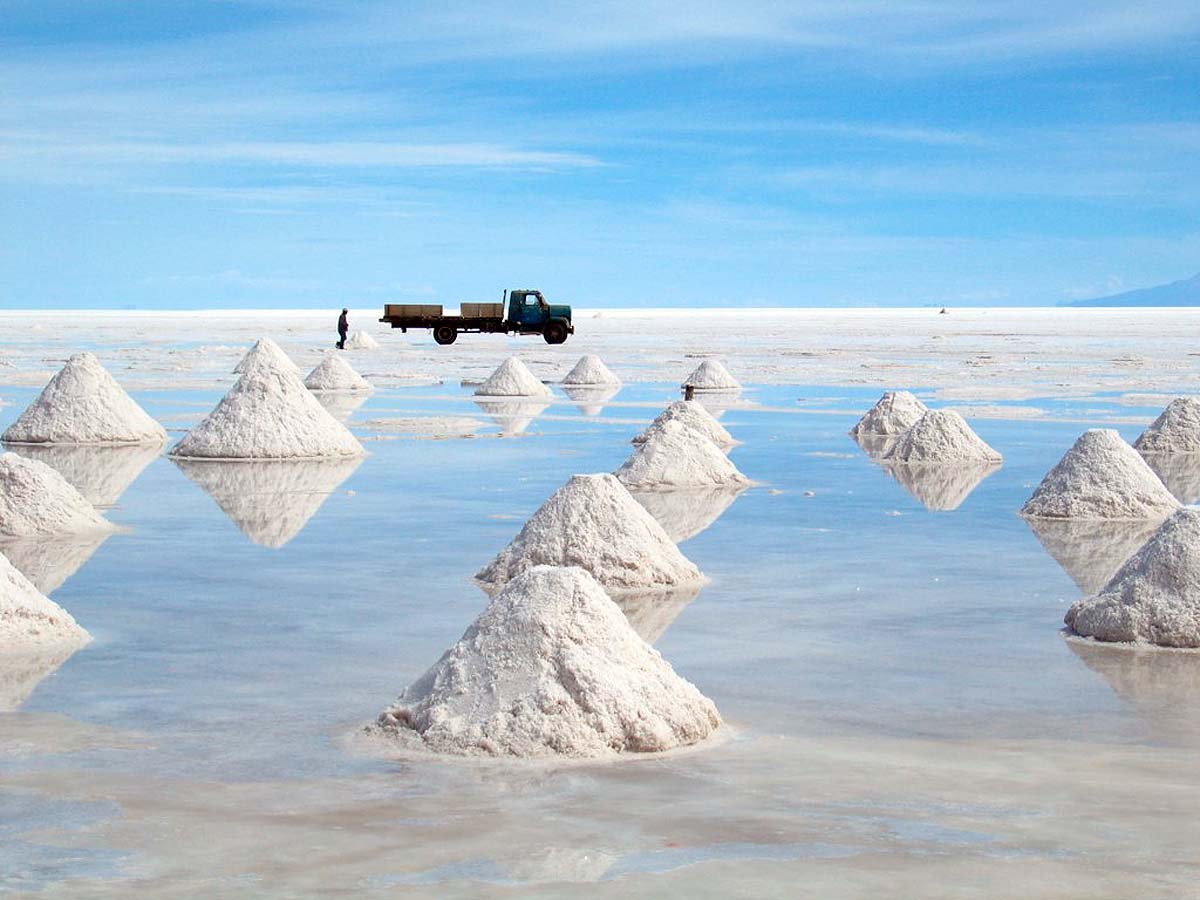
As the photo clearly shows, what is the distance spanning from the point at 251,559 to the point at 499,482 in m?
4.84

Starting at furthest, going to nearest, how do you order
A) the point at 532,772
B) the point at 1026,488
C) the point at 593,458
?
the point at 593,458 < the point at 1026,488 < the point at 532,772

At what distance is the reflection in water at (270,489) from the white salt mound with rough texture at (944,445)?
583cm

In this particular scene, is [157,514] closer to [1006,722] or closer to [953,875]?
[1006,722]

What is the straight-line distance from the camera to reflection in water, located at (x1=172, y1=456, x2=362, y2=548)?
12.5 meters

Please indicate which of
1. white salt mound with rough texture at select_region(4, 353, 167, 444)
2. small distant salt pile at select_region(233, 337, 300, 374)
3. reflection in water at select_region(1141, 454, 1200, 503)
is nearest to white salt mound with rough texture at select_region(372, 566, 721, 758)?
reflection in water at select_region(1141, 454, 1200, 503)

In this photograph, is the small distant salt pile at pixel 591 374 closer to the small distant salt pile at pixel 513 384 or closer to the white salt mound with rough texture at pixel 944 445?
the small distant salt pile at pixel 513 384

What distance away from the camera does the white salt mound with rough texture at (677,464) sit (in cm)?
1475

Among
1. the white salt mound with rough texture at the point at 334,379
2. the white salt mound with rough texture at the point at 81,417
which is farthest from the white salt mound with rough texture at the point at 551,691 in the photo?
the white salt mound with rough texture at the point at 334,379

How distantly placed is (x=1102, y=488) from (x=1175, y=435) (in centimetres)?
557

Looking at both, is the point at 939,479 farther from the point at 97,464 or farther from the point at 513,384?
the point at 513,384

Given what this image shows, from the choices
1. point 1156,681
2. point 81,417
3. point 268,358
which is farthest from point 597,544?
point 81,417

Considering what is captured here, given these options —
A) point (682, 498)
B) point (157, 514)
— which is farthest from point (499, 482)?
point (157, 514)

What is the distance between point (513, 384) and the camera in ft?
92.7

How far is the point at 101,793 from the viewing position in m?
5.73
